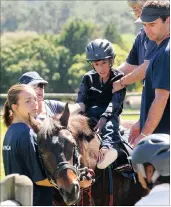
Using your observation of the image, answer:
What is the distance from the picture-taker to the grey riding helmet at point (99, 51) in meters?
5.46

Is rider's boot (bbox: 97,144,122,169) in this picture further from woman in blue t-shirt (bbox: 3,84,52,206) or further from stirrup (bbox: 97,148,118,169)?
woman in blue t-shirt (bbox: 3,84,52,206)

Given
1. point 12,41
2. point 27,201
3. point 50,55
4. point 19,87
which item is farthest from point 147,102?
point 12,41

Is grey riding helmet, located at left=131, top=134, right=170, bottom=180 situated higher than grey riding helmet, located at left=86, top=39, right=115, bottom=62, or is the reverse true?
grey riding helmet, located at left=86, top=39, right=115, bottom=62

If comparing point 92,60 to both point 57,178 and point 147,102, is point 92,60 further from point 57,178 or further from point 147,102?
point 57,178

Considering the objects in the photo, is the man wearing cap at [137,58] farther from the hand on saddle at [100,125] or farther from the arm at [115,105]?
the hand on saddle at [100,125]

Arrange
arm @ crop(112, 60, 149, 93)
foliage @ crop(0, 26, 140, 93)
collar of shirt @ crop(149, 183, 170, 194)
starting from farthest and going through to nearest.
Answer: foliage @ crop(0, 26, 140, 93)
arm @ crop(112, 60, 149, 93)
collar of shirt @ crop(149, 183, 170, 194)

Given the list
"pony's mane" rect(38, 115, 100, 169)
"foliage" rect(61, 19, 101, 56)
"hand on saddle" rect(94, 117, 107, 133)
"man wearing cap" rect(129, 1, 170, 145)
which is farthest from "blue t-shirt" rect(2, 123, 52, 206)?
"foliage" rect(61, 19, 101, 56)

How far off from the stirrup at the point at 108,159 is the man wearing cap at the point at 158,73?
1.79ft

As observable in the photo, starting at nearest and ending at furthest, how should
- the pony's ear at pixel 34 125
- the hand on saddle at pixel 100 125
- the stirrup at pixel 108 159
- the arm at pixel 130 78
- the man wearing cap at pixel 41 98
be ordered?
1. the pony's ear at pixel 34 125
2. the stirrup at pixel 108 159
3. the hand on saddle at pixel 100 125
4. the arm at pixel 130 78
5. the man wearing cap at pixel 41 98

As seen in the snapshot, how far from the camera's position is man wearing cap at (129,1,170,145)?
446cm

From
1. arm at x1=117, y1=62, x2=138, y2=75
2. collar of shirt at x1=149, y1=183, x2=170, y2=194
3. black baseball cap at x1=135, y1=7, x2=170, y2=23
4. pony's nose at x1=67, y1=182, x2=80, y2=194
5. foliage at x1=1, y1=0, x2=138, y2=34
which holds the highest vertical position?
black baseball cap at x1=135, y1=7, x2=170, y2=23

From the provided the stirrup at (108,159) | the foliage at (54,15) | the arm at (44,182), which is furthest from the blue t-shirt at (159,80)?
the foliage at (54,15)

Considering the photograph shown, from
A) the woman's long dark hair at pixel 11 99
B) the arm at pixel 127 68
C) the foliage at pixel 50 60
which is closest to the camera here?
the woman's long dark hair at pixel 11 99

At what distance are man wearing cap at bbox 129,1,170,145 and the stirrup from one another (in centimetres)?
55
